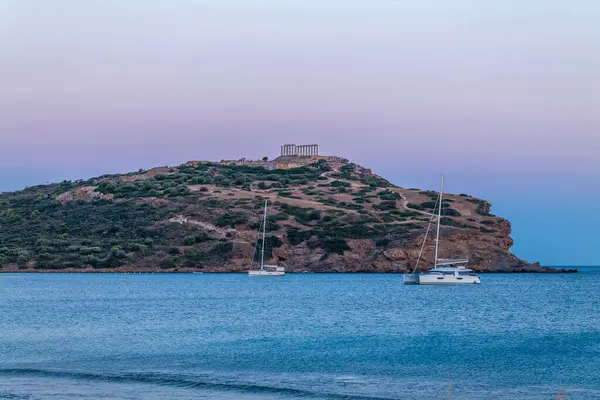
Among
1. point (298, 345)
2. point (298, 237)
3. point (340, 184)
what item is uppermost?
point (340, 184)

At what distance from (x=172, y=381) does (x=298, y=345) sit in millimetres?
8802

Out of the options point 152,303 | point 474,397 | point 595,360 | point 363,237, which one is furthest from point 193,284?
point 474,397

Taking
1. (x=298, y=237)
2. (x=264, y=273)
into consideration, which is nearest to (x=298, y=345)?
(x=264, y=273)

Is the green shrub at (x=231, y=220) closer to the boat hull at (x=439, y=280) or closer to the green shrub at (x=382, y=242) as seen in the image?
the green shrub at (x=382, y=242)

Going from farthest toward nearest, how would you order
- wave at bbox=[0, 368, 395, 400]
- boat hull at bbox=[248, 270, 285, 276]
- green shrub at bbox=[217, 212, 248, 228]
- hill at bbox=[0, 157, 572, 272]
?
green shrub at bbox=[217, 212, 248, 228], hill at bbox=[0, 157, 572, 272], boat hull at bbox=[248, 270, 285, 276], wave at bbox=[0, 368, 395, 400]

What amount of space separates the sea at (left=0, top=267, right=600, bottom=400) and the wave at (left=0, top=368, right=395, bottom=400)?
0.06 meters

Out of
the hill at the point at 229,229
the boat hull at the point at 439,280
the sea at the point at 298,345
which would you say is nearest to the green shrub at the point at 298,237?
the hill at the point at 229,229

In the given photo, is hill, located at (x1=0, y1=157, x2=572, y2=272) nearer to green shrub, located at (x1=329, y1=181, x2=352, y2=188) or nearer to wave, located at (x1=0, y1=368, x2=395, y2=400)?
green shrub, located at (x1=329, y1=181, x2=352, y2=188)

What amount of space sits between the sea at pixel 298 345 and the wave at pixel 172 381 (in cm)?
6

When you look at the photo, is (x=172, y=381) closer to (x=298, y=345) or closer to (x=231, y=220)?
(x=298, y=345)

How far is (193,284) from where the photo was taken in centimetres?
7075

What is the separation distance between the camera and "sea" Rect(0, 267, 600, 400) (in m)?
23.4

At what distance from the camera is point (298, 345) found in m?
32.3

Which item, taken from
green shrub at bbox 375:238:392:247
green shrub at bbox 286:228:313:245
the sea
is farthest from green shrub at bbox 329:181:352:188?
the sea
